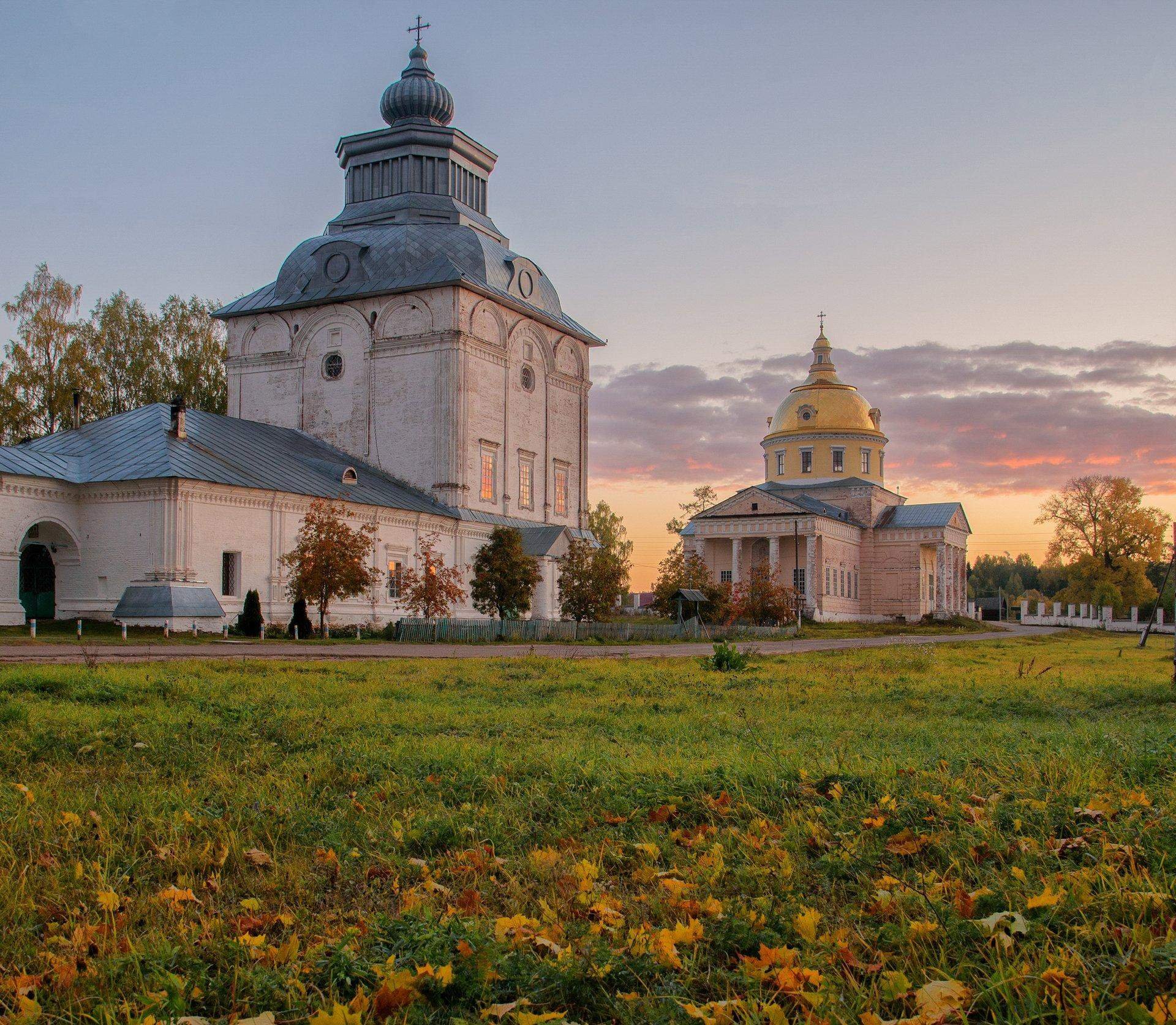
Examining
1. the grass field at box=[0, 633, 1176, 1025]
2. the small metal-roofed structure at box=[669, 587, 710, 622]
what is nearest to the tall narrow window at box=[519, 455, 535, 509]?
the small metal-roofed structure at box=[669, 587, 710, 622]

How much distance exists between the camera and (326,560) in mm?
32219

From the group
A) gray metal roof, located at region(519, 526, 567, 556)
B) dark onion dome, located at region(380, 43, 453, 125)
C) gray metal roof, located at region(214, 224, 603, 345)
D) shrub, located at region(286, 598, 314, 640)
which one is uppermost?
dark onion dome, located at region(380, 43, 453, 125)

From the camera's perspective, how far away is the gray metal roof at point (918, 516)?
70.9 metres

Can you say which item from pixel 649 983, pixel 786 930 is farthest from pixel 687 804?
pixel 649 983

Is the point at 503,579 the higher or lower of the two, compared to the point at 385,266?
lower

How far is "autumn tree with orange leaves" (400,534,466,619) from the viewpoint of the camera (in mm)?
36250

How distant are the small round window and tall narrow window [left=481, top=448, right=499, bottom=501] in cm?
739

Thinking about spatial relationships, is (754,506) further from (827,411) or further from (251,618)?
(251,618)

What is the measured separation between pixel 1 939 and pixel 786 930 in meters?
3.09

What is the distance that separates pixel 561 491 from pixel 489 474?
6.17 m

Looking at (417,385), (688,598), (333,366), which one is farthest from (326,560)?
(688,598)

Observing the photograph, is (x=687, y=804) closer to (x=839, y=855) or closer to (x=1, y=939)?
(x=839, y=855)

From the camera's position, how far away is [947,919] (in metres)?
3.87

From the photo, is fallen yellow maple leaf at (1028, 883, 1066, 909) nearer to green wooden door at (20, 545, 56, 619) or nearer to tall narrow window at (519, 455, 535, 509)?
green wooden door at (20, 545, 56, 619)
